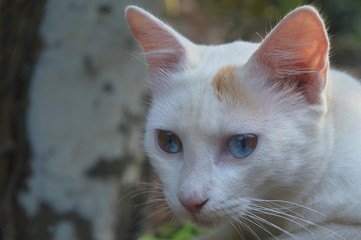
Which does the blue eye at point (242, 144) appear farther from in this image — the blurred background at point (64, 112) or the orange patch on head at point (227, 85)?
the blurred background at point (64, 112)

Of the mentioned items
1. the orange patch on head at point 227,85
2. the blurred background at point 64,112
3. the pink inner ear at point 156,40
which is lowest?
the blurred background at point 64,112

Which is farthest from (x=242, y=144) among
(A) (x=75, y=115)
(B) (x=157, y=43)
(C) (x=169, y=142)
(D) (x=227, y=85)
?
(A) (x=75, y=115)

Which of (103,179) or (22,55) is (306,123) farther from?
(22,55)

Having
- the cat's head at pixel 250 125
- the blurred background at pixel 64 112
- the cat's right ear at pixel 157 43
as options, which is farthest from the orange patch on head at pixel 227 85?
the blurred background at pixel 64 112

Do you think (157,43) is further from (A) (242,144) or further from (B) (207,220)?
(B) (207,220)

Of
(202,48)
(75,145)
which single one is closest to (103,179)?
(75,145)

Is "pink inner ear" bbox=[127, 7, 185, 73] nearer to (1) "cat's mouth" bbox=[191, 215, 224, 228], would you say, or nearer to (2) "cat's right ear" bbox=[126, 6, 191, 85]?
(2) "cat's right ear" bbox=[126, 6, 191, 85]

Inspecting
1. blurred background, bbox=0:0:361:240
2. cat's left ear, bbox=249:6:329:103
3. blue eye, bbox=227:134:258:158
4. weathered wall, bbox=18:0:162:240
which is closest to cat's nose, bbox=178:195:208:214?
blue eye, bbox=227:134:258:158
